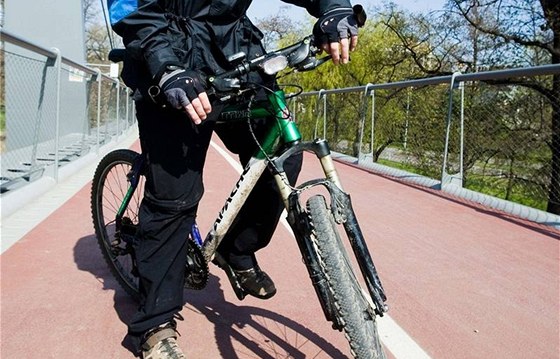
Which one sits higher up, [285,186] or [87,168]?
[285,186]

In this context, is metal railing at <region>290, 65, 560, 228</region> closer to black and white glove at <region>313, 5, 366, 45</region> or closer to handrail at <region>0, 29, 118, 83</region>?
handrail at <region>0, 29, 118, 83</region>

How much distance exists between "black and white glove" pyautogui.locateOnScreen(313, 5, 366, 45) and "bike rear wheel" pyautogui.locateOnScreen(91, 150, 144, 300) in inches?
53.5

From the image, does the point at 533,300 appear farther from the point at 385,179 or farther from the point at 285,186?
the point at 385,179

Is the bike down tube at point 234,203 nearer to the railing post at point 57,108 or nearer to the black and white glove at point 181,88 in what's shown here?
the black and white glove at point 181,88

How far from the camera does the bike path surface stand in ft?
9.00

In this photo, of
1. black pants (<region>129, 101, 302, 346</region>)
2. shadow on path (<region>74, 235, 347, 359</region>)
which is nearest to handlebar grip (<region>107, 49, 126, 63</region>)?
black pants (<region>129, 101, 302, 346</region>)

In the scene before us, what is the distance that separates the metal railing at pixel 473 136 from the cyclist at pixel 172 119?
4.13 metres

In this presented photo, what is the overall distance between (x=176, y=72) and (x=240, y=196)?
69 cm

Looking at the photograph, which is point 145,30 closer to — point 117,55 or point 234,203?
point 117,55

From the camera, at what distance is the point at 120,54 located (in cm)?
263

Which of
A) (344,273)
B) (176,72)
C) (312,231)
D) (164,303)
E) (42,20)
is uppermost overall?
(42,20)

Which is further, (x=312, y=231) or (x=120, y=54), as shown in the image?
(x=120, y=54)

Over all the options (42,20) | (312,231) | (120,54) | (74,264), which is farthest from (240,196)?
(42,20)

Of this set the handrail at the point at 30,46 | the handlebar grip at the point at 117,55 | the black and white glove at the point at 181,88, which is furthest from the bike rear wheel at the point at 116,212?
the handrail at the point at 30,46
